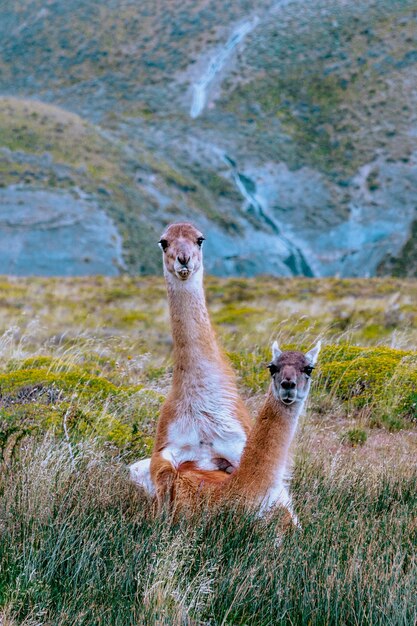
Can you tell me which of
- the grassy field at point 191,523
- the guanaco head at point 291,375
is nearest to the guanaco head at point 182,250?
the guanaco head at point 291,375

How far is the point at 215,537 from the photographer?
4.92 metres

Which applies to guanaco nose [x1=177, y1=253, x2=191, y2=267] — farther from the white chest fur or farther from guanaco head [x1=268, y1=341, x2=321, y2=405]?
guanaco head [x1=268, y1=341, x2=321, y2=405]

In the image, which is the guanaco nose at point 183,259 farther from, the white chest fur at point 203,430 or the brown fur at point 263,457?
the brown fur at point 263,457

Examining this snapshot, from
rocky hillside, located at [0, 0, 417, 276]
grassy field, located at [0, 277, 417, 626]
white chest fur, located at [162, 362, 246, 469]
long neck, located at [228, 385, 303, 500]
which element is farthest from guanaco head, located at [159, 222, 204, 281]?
rocky hillside, located at [0, 0, 417, 276]

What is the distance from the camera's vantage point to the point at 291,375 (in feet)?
16.5

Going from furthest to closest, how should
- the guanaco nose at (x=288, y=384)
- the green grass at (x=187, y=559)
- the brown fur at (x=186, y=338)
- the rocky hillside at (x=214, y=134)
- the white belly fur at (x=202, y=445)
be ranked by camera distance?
1. the rocky hillside at (x=214, y=134)
2. the brown fur at (x=186, y=338)
3. the white belly fur at (x=202, y=445)
4. the guanaco nose at (x=288, y=384)
5. the green grass at (x=187, y=559)

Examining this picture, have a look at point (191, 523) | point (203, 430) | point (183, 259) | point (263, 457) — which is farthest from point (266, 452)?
point (183, 259)

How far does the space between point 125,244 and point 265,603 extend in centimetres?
5917

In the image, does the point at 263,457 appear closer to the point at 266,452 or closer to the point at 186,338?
the point at 266,452

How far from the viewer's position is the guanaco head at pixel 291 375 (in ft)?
16.5

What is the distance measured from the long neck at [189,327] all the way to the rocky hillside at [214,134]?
177 ft

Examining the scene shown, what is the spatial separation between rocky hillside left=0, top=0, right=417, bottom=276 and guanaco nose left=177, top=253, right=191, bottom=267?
5395 cm

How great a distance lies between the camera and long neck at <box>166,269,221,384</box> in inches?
232

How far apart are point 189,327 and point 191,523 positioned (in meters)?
1.47
